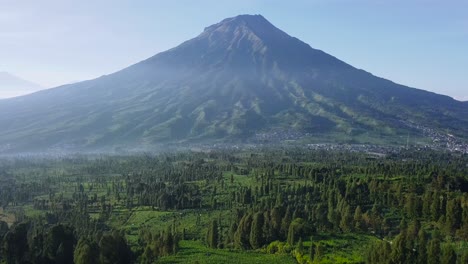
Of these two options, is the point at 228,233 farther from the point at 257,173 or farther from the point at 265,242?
the point at 257,173

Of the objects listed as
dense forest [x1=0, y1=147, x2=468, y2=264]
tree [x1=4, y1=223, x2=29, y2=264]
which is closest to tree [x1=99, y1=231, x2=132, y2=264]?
dense forest [x1=0, y1=147, x2=468, y2=264]

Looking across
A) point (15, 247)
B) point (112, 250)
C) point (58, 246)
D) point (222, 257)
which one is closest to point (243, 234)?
point (222, 257)

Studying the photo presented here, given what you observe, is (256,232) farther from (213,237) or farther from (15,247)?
(15,247)

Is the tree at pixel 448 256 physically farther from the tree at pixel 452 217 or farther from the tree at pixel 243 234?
the tree at pixel 243 234

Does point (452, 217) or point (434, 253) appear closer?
point (434, 253)

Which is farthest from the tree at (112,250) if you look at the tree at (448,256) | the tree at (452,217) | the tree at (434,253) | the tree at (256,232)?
the tree at (452,217)

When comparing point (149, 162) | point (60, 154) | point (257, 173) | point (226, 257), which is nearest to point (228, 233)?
point (226, 257)

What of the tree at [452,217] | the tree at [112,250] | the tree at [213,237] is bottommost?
the tree at [213,237]

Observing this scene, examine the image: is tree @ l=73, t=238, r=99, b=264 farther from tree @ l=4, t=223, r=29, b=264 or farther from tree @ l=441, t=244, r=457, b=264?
tree @ l=441, t=244, r=457, b=264
